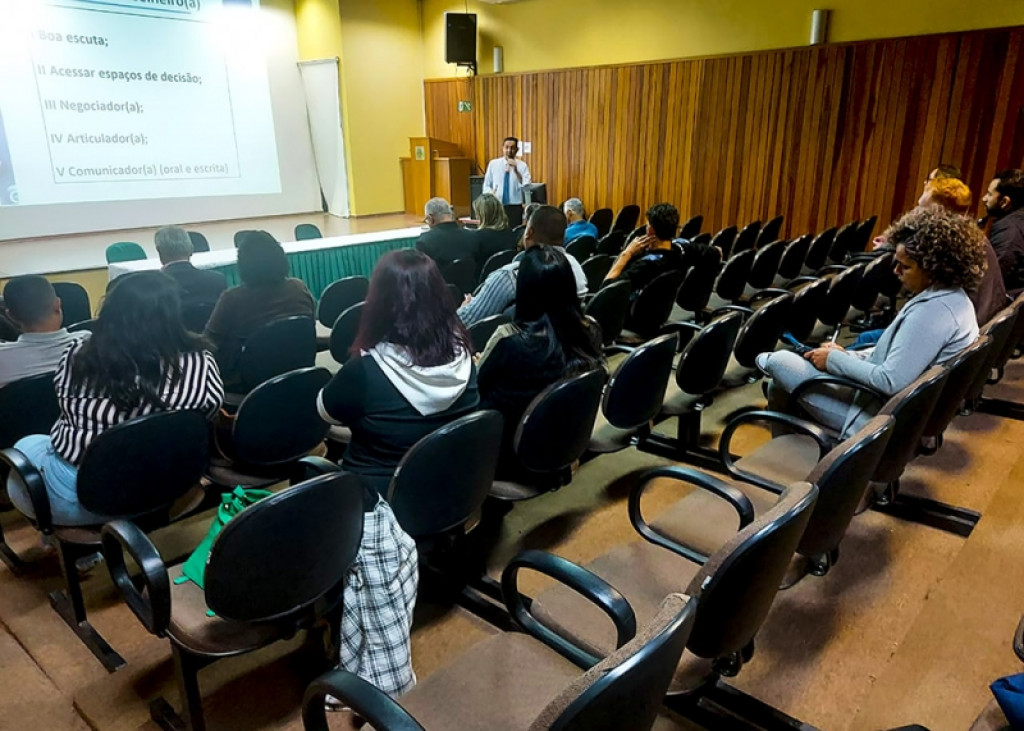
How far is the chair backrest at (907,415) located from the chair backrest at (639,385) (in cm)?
81

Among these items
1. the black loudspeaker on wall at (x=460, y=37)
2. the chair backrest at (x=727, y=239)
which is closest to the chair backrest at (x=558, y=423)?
the chair backrest at (x=727, y=239)

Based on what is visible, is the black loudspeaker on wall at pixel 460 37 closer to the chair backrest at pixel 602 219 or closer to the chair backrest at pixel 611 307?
the chair backrest at pixel 602 219

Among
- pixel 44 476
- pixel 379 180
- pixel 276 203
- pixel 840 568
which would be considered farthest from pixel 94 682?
pixel 379 180

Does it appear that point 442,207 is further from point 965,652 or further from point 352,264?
point 965,652

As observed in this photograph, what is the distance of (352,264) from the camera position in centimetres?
630

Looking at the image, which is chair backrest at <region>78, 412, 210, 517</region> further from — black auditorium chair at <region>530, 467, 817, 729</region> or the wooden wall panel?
the wooden wall panel

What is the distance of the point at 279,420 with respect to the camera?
2.39 m

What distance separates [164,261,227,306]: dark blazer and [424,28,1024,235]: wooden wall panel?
6.90 meters

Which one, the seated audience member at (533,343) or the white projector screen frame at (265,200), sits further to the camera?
the white projector screen frame at (265,200)

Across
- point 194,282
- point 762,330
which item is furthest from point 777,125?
point 194,282

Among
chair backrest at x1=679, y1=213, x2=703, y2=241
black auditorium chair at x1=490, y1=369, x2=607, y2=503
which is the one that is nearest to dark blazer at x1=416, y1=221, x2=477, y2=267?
black auditorium chair at x1=490, y1=369, x2=607, y2=503

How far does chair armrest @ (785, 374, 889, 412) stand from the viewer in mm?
2336

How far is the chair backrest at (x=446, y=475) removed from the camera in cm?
173

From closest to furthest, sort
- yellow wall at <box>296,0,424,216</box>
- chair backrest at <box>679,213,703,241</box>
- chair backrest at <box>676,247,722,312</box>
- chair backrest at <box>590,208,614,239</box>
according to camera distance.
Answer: chair backrest at <box>676,247,722,312</box> → chair backrest at <box>679,213,703,241</box> → chair backrest at <box>590,208,614,239</box> → yellow wall at <box>296,0,424,216</box>
